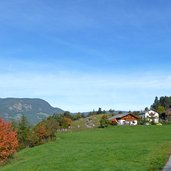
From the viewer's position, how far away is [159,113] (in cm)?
15875

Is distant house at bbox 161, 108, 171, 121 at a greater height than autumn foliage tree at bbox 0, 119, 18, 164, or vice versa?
distant house at bbox 161, 108, 171, 121

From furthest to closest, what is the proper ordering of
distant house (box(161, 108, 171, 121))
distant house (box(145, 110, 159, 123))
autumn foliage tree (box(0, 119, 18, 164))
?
distant house (box(161, 108, 171, 121))
distant house (box(145, 110, 159, 123))
autumn foliage tree (box(0, 119, 18, 164))

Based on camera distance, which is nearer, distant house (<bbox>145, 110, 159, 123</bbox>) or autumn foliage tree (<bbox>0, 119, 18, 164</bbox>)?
autumn foliage tree (<bbox>0, 119, 18, 164</bbox>)

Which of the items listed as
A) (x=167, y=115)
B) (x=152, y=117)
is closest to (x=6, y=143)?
(x=152, y=117)

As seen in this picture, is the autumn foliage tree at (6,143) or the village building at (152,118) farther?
the village building at (152,118)

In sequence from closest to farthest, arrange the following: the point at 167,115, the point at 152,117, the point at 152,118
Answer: the point at 152,118, the point at 152,117, the point at 167,115

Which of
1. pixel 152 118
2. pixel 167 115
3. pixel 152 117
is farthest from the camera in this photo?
pixel 167 115

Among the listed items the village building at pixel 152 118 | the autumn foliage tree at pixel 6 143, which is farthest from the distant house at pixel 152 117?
the autumn foliage tree at pixel 6 143

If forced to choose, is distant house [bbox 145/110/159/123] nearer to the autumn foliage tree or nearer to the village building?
the village building

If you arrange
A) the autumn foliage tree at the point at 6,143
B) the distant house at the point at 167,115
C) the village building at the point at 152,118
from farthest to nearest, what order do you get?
the distant house at the point at 167,115 < the village building at the point at 152,118 < the autumn foliage tree at the point at 6,143

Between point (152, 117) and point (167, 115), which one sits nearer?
point (152, 117)

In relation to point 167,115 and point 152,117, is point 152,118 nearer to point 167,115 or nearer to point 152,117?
point 152,117

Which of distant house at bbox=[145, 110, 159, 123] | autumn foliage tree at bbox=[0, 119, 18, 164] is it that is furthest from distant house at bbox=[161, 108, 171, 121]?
autumn foliage tree at bbox=[0, 119, 18, 164]

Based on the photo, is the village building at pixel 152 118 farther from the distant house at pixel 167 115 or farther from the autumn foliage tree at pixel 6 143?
the autumn foliage tree at pixel 6 143
